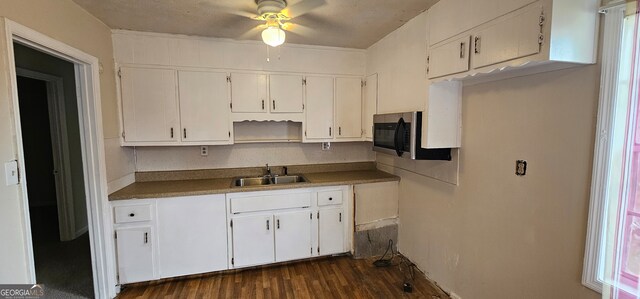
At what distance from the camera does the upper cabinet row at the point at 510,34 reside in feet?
4.15

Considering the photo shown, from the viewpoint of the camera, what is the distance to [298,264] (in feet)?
9.34

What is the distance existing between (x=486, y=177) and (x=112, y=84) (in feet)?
10.2

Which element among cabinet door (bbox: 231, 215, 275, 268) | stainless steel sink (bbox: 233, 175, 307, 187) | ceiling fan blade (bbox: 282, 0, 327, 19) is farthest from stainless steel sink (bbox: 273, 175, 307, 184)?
ceiling fan blade (bbox: 282, 0, 327, 19)

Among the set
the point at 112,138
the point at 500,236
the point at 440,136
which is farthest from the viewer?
the point at 112,138

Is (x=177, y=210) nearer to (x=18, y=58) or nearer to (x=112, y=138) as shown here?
(x=112, y=138)

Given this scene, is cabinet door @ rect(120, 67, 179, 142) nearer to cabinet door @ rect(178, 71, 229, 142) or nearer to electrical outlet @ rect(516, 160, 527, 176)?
cabinet door @ rect(178, 71, 229, 142)

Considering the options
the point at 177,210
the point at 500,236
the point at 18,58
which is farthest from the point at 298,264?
the point at 18,58

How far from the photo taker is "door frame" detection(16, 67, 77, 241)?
3244mm

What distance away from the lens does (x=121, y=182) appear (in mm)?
2594

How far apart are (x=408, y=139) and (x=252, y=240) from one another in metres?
1.68

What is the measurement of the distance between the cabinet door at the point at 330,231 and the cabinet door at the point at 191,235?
92cm

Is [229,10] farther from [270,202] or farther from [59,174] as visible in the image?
[59,174]

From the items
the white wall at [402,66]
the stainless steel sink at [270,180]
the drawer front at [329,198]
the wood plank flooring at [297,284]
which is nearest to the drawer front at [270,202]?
the drawer front at [329,198]

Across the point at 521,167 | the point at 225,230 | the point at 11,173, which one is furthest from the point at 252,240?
the point at 521,167
